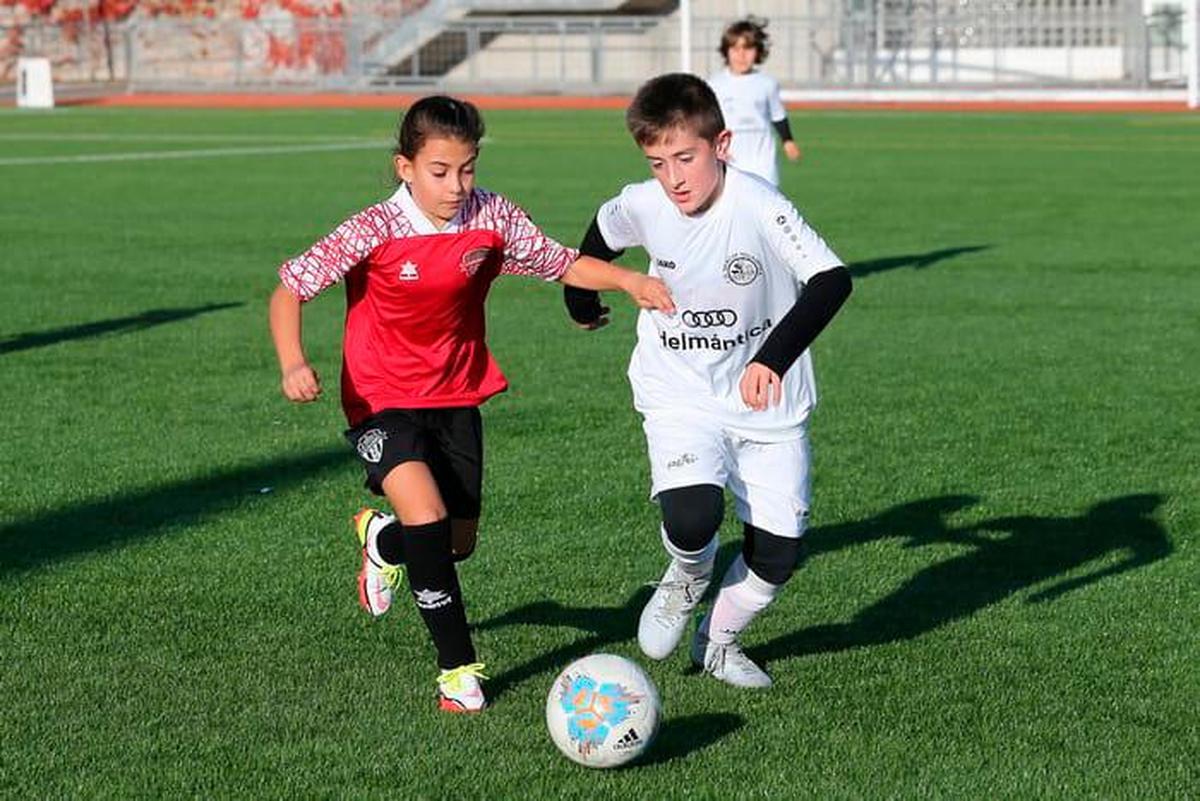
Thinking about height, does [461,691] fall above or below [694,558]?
below

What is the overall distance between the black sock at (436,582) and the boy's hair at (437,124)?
40.3 inches

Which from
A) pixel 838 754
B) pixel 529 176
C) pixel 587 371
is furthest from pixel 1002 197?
pixel 838 754

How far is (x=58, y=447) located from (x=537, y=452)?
2.11 meters

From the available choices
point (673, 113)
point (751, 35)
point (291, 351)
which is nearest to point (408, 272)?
point (291, 351)

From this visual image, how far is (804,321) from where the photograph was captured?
572 cm

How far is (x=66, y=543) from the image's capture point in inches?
301

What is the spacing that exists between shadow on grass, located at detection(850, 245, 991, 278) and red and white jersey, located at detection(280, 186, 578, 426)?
10.6 metres

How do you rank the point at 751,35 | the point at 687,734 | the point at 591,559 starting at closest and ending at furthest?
the point at 687,734 → the point at 591,559 → the point at 751,35

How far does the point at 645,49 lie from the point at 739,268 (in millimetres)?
44931

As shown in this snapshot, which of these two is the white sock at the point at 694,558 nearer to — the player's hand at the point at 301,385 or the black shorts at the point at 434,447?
the black shorts at the point at 434,447

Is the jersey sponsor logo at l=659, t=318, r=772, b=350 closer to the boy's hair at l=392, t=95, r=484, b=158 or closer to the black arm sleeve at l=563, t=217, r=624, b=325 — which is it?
the black arm sleeve at l=563, t=217, r=624, b=325

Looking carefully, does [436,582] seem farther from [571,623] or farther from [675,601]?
[571,623]

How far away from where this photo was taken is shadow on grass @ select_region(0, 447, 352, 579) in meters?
7.56

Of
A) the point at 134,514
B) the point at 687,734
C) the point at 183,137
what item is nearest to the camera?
the point at 687,734
